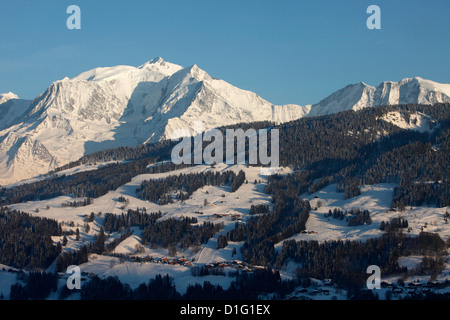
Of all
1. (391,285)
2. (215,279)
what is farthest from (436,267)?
(215,279)

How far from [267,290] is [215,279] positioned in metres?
15.9

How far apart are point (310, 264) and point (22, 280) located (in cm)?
8003

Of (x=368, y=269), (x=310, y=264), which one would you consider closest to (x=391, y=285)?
(x=368, y=269)

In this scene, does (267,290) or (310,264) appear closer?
(267,290)

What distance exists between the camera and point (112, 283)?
178375 mm
